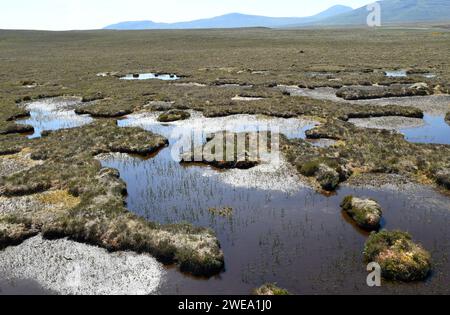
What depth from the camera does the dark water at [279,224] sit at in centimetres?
1669

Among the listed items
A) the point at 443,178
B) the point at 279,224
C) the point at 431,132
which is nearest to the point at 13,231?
the point at 279,224

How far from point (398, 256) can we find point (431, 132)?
85.8 feet

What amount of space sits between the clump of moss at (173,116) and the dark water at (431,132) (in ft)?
82.4

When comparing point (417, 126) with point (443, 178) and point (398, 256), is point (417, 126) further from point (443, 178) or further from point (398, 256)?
point (398, 256)

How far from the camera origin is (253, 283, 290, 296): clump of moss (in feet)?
50.6

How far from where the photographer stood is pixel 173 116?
46.8 meters

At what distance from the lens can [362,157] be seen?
101 feet

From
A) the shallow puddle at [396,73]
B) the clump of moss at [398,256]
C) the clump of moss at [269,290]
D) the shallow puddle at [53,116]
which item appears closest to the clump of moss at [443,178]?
the clump of moss at [398,256]

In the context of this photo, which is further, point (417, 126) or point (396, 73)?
point (396, 73)

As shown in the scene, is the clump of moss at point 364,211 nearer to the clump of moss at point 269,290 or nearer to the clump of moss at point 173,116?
the clump of moss at point 269,290

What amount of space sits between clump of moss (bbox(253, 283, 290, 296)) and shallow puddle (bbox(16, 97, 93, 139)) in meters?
34.6
